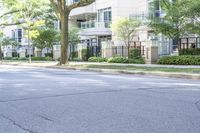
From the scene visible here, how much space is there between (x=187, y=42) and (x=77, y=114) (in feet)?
90.7

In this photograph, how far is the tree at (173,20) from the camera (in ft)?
103

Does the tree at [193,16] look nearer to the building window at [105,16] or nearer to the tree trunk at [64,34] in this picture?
the tree trunk at [64,34]

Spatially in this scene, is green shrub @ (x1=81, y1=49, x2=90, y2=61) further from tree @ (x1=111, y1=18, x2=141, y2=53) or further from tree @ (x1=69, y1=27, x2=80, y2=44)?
tree @ (x1=69, y1=27, x2=80, y2=44)

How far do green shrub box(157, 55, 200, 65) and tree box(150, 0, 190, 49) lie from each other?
2.44 meters

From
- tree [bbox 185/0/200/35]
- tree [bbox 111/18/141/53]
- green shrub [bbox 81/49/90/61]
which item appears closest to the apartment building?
green shrub [bbox 81/49/90/61]

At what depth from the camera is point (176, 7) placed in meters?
31.5

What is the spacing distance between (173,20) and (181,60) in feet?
11.8

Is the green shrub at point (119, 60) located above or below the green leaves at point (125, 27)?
Answer: below

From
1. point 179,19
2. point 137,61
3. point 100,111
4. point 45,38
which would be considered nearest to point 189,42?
point 179,19

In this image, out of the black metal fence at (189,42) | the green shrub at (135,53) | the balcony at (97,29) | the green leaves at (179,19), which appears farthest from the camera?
the balcony at (97,29)

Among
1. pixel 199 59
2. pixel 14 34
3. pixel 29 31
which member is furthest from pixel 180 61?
pixel 14 34

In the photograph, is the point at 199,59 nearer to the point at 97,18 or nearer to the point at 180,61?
the point at 180,61

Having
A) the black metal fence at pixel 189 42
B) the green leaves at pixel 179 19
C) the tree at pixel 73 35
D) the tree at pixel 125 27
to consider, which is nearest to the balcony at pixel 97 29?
the tree at pixel 73 35

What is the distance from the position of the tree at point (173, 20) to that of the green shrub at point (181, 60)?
2444mm
